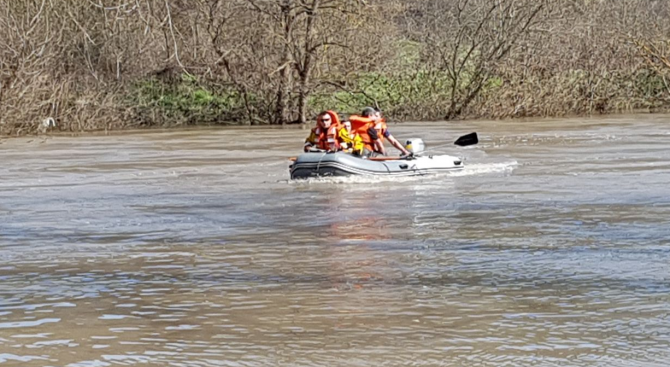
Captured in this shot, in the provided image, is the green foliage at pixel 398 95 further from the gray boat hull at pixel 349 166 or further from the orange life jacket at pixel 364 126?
the gray boat hull at pixel 349 166

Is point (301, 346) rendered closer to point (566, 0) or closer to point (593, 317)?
point (593, 317)

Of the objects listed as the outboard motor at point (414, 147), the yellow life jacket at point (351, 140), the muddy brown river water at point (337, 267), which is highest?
the yellow life jacket at point (351, 140)

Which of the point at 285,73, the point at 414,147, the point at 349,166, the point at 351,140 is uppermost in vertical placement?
the point at 285,73

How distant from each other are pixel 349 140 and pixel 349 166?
3.01 ft

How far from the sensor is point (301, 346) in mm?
7742

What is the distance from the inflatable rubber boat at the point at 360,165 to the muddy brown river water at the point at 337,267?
177 millimetres

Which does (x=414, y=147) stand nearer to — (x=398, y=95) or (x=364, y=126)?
(x=364, y=126)

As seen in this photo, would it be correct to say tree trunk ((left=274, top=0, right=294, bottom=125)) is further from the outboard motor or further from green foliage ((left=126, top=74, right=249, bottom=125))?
the outboard motor

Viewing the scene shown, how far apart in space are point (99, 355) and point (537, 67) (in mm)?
28171

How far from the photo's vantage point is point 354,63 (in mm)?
33594

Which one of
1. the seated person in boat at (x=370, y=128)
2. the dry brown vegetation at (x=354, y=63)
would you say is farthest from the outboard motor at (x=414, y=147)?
the dry brown vegetation at (x=354, y=63)

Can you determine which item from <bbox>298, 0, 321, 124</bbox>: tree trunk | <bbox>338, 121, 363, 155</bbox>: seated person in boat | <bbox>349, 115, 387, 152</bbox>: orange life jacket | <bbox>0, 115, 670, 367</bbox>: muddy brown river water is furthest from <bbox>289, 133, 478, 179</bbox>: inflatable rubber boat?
<bbox>298, 0, 321, 124</bbox>: tree trunk

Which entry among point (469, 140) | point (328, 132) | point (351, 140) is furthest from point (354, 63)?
point (328, 132)

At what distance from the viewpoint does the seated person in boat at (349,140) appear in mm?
19453
